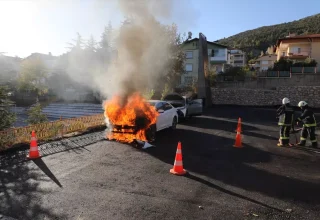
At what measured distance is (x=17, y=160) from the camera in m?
7.16

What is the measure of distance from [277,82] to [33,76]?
33.7 m

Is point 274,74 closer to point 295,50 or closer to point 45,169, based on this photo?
point 295,50

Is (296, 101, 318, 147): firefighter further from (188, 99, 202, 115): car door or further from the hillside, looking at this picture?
the hillside

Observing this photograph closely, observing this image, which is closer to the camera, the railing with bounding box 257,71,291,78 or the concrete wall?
the concrete wall

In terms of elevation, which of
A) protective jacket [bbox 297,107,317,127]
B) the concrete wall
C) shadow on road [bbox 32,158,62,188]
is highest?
the concrete wall

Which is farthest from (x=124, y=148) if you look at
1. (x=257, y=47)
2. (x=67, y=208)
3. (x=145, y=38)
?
(x=257, y=47)

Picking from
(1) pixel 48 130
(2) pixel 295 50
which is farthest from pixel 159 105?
(2) pixel 295 50

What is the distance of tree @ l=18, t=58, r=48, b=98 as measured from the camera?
37.4 metres

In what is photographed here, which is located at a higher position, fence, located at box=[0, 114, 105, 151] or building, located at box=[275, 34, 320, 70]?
building, located at box=[275, 34, 320, 70]

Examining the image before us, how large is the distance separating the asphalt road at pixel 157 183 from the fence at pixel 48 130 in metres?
0.88

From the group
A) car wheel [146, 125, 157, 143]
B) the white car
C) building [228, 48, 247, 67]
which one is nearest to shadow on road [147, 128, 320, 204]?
car wheel [146, 125, 157, 143]

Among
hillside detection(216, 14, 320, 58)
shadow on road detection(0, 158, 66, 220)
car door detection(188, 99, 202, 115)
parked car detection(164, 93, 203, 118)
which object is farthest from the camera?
hillside detection(216, 14, 320, 58)

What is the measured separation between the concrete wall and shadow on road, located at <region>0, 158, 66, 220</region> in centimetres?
2719

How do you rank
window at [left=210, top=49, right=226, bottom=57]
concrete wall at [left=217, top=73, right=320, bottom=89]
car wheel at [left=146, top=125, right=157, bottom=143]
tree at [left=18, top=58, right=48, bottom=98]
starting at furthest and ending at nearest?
1. window at [left=210, top=49, right=226, bottom=57]
2. tree at [left=18, top=58, right=48, bottom=98]
3. concrete wall at [left=217, top=73, right=320, bottom=89]
4. car wheel at [left=146, top=125, right=157, bottom=143]
